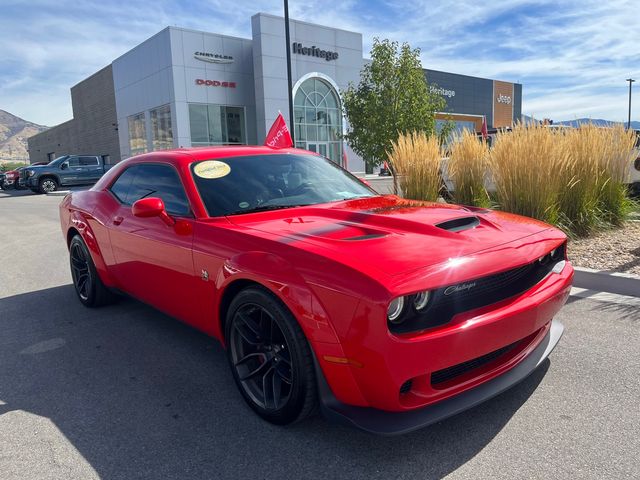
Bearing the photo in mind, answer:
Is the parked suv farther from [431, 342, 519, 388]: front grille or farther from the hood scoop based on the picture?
[431, 342, 519, 388]: front grille

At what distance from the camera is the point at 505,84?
2394 inches

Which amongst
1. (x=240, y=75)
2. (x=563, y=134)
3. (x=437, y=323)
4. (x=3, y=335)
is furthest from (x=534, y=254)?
(x=240, y=75)

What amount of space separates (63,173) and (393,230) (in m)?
25.7

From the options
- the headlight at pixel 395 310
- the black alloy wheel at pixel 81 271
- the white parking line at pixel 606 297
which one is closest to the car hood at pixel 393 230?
the headlight at pixel 395 310

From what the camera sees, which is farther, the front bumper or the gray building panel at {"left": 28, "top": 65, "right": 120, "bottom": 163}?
the gray building panel at {"left": 28, "top": 65, "right": 120, "bottom": 163}

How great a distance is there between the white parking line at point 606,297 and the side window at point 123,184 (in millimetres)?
4186

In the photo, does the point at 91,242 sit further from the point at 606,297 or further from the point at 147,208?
the point at 606,297

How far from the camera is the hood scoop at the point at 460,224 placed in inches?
105

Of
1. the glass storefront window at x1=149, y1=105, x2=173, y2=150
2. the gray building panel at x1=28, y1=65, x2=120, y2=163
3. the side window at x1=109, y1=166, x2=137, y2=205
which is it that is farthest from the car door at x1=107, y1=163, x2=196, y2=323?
the gray building panel at x1=28, y1=65, x2=120, y2=163

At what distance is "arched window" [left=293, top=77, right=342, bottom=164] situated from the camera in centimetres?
3173

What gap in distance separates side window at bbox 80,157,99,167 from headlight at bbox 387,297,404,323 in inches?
1051

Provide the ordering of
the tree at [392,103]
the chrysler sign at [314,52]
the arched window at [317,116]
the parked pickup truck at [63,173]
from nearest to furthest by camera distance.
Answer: the tree at [392,103] → the parked pickup truck at [63,173] → the chrysler sign at [314,52] → the arched window at [317,116]

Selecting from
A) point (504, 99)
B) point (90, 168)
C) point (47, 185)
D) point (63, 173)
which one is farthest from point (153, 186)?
point (504, 99)

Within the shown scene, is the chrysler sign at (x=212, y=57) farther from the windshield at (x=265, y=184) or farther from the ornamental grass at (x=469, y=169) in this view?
the windshield at (x=265, y=184)
